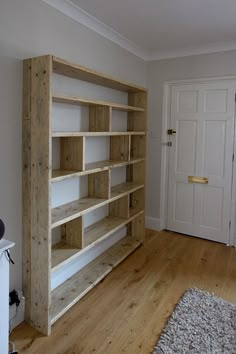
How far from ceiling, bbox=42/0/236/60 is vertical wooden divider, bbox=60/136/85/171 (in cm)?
105

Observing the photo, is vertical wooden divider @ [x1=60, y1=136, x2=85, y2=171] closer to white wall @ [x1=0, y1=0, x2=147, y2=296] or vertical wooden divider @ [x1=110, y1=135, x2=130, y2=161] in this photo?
white wall @ [x1=0, y1=0, x2=147, y2=296]

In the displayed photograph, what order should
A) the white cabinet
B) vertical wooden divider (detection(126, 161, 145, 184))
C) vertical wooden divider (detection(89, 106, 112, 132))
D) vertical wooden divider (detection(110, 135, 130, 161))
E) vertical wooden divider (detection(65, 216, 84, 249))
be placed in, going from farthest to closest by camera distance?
vertical wooden divider (detection(126, 161, 145, 184)), vertical wooden divider (detection(110, 135, 130, 161)), vertical wooden divider (detection(89, 106, 112, 132)), vertical wooden divider (detection(65, 216, 84, 249)), the white cabinet

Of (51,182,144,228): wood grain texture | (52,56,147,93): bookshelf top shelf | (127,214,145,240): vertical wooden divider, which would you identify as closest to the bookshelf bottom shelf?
(127,214,145,240): vertical wooden divider

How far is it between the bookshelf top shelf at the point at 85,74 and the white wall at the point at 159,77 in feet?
2.50

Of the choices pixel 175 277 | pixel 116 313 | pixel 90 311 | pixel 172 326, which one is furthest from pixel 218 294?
pixel 90 311

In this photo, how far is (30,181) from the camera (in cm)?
194

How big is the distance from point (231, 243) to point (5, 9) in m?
3.33

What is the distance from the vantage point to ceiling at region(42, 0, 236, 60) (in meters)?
Result: 2.28

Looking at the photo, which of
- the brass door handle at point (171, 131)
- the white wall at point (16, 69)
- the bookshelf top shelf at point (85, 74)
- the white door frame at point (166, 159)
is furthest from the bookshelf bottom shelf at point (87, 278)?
the bookshelf top shelf at point (85, 74)

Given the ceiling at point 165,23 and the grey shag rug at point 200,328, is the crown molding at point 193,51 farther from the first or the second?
the grey shag rug at point 200,328

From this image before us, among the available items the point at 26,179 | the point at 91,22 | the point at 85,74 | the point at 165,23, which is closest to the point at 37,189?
the point at 26,179

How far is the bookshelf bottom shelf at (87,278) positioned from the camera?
216 centimetres

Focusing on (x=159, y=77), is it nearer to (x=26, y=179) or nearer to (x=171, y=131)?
(x=171, y=131)

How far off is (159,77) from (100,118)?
1.52 m
